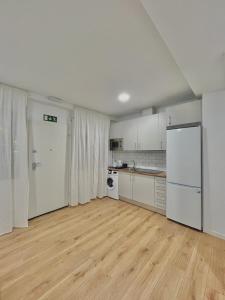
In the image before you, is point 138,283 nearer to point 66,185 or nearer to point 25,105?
point 66,185

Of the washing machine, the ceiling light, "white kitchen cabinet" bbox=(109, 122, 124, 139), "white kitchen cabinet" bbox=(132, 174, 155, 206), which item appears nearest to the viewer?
the ceiling light

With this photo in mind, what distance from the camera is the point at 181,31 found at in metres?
1.23

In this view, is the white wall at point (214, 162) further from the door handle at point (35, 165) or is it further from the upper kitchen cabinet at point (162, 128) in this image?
the door handle at point (35, 165)

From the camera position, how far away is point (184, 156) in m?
2.67

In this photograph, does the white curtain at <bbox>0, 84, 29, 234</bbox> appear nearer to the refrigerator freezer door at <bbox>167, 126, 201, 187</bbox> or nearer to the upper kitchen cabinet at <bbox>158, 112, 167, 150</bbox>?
the refrigerator freezer door at <bbox>167, 126, 201, 187</bbox>

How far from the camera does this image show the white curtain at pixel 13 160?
8.09 feet

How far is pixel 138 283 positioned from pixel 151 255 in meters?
0.49

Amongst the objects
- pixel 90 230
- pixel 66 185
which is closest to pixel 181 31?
pixel 90 230

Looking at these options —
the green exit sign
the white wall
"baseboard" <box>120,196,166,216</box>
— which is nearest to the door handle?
the green exit sign

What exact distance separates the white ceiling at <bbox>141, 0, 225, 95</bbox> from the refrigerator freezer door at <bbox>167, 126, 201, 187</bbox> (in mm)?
1063

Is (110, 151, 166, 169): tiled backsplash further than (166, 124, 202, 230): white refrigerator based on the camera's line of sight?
Yes

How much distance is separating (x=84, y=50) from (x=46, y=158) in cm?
232

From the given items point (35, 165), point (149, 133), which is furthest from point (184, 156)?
point (35, 165)

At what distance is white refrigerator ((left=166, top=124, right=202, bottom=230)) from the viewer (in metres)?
2.53
